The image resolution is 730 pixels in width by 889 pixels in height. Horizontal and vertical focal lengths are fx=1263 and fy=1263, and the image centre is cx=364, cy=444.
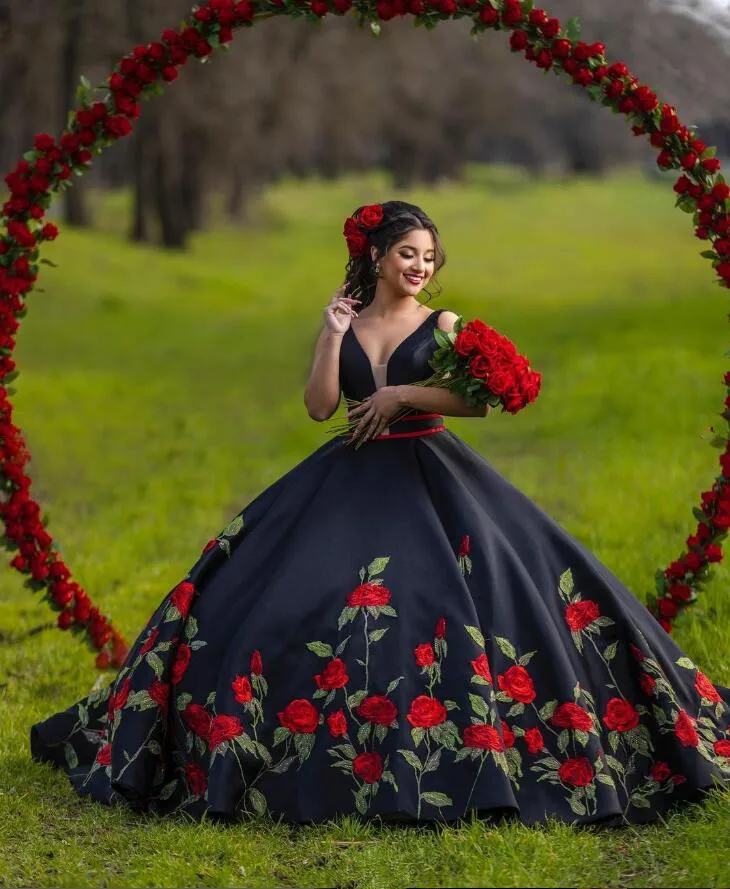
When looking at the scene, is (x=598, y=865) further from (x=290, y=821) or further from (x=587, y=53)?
(x=587, y=53)

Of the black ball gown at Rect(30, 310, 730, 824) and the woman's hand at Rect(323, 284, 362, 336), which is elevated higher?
the woman's hand at Rect(323, 284, 362, 336)

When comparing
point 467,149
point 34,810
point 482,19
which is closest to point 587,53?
point 482,19

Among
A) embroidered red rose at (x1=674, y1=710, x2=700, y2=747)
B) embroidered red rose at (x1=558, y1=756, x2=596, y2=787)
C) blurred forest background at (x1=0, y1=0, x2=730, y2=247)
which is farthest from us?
blurred forest background at (x1=0, y1=0, x2=730, y2=247)

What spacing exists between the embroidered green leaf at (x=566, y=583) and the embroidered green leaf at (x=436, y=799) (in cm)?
89

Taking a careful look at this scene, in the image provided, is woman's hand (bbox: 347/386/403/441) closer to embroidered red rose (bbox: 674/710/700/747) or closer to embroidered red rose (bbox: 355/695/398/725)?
embroidered red rose (bbox: 355/695/398/725)

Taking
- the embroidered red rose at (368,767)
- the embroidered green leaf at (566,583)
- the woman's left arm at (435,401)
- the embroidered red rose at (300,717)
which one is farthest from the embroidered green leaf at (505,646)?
the woman's left arm at (435,401)

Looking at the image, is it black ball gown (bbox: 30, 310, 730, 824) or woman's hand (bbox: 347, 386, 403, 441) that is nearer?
black ball gown (bbox: 30, 310, 730, 824)

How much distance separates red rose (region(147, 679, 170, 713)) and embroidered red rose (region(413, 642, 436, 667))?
39.7 inches

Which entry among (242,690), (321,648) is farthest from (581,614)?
(242,690)

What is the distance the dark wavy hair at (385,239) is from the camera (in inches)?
188

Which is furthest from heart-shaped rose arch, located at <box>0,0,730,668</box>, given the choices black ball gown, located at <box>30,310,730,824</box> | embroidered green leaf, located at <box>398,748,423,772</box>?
embroidered green leaf, located at <box>398,748,423,772</box>

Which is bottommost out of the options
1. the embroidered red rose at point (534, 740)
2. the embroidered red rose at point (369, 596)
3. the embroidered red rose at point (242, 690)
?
the embroidered red rose at point (534, 740)

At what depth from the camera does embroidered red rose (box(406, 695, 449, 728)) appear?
4.30m

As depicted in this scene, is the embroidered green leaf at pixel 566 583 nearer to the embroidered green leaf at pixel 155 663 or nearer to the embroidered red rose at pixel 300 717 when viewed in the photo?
the embroidered red rose at pixel 300 717
